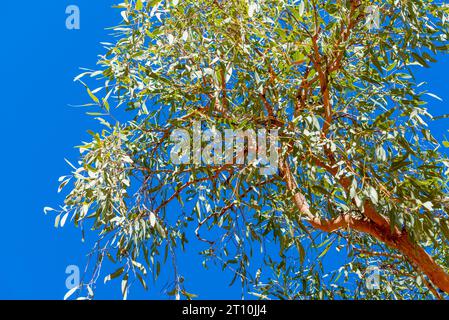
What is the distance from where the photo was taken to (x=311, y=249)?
3955mm

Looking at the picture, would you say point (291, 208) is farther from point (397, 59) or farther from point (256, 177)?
point (397, 59)

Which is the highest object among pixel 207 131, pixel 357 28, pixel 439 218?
pixel 357 28

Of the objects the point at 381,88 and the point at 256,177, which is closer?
the point at 256,177

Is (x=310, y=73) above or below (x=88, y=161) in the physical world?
above

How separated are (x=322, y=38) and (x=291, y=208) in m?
0.88

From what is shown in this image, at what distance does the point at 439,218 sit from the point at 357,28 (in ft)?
3.42
